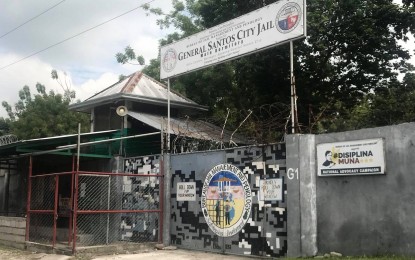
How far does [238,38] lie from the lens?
38.9 ft

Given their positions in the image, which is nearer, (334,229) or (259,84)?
(334,229)

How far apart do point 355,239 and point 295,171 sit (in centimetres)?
185

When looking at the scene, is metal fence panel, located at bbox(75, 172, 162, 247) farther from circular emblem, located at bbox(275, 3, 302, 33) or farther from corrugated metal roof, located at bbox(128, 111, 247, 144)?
circular emblem, located at bbox(275, 3, 302, 33)

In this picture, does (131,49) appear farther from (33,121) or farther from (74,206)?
(74,206)

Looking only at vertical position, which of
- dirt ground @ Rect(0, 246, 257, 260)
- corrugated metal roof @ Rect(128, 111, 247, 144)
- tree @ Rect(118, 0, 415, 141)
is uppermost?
tree @ Rect(118, 0, 415, 141)

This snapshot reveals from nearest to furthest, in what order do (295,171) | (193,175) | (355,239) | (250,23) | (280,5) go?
(355,239), (295,171), (280,5), (250,23), (193,175)

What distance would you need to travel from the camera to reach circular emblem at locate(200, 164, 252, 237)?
10.8 m

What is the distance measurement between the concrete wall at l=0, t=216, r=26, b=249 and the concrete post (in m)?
7.91

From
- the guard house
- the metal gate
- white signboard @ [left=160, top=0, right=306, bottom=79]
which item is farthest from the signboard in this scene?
white signboard @ [left=160, top=0, right=306, bottom=79]

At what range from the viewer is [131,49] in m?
32.9

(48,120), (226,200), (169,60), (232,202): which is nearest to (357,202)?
(232,202)

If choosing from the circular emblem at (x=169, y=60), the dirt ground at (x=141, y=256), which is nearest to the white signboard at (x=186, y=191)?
the dirt ground at (x=141, y=256)

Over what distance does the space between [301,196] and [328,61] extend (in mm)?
13024

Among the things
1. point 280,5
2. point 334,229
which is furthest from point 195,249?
point 280,5
